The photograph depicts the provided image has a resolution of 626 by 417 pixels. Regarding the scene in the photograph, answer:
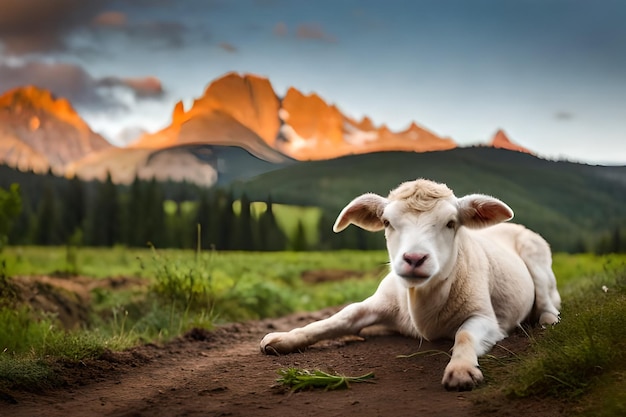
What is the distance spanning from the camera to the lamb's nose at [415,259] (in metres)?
5.20

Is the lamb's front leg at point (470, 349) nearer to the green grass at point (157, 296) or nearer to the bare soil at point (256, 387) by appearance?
the bare soil at point (256, 387)

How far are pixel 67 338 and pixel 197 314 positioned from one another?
3288 millimetres

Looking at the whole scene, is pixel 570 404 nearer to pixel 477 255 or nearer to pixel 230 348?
pixel 477 255

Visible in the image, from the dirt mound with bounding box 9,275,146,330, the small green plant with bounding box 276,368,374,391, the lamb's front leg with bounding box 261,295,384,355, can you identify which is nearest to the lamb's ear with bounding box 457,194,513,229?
the lamb's front leg with bounding box 261,295,384,355

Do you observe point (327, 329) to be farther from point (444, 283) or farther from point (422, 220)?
point (422, 220)

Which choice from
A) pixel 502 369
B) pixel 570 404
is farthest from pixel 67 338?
pixel 570 404

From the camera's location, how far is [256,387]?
197 inches

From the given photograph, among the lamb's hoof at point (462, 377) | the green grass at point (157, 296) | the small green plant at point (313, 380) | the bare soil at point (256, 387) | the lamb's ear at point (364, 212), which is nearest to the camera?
the bare soil at point (256, 387)

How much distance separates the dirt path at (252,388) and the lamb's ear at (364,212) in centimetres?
119

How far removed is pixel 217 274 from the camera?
12.9 m

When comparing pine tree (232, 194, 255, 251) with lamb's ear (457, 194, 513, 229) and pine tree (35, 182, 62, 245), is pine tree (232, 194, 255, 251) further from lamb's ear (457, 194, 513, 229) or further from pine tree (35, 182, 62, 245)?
lamb's ear (457, 194, 513, 229)

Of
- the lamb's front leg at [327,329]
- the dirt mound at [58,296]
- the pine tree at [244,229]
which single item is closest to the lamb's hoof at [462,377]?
the lamb's front leg at [327,329]

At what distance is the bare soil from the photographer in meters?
4.24

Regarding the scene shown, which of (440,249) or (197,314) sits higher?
(440,249)
